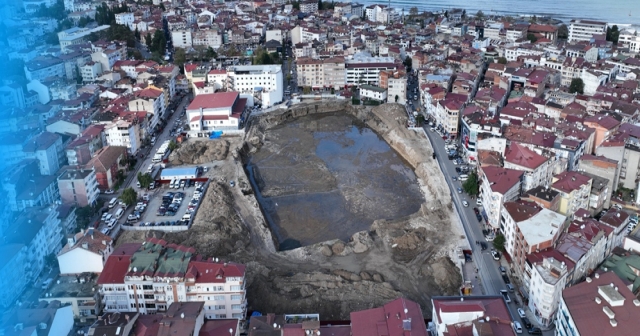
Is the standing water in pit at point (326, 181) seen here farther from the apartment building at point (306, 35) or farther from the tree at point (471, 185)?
the apartment building at point (306, 35)

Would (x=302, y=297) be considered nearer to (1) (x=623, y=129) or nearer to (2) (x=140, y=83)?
(1) (x=623, y=129)

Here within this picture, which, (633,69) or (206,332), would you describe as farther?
(633,69)

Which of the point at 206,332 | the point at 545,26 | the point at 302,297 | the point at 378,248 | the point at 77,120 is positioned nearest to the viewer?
the point at 206,332

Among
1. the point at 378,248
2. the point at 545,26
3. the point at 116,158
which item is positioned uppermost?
the point at 545,26

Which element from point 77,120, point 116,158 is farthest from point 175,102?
point 116,158

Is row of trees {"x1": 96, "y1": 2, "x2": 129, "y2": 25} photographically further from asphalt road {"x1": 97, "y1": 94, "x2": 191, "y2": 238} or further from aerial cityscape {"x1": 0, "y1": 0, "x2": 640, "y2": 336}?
asphalt road {"x1": 97, "y1": 94, "x2": 191, "y2": 238}

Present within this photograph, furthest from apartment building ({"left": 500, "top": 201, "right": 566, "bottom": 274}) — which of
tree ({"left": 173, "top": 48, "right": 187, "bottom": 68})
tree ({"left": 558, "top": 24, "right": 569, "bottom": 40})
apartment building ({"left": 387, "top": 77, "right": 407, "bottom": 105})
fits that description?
tree ({"left": 558, "top": 24, "right": 569, "bottom": 40})

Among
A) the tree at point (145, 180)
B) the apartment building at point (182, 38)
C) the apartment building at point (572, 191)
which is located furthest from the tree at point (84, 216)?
the apartment building at point (182, 38)

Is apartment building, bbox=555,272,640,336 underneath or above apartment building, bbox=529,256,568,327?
above
